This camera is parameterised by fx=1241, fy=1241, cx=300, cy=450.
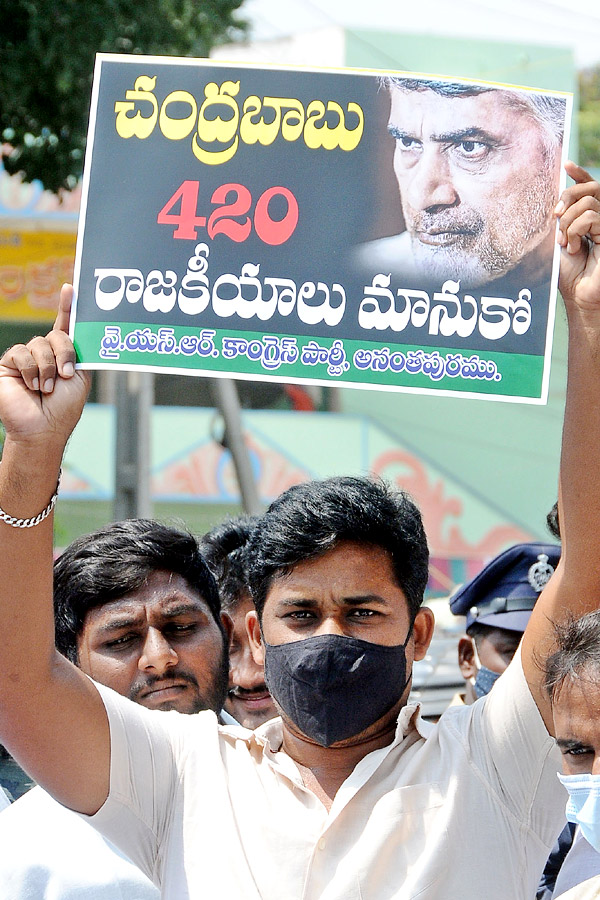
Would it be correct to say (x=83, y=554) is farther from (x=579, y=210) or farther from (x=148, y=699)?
(x=579, y=210)

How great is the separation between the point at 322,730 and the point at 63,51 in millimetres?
5772

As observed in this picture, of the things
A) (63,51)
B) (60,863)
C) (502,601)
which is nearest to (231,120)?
(60,863)

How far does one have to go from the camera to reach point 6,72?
23.7 feet

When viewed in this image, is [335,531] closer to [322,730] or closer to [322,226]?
[322,730]

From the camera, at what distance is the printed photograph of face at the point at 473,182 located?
2.59 metres

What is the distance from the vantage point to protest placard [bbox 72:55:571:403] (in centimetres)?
257

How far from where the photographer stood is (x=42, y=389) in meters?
2.35

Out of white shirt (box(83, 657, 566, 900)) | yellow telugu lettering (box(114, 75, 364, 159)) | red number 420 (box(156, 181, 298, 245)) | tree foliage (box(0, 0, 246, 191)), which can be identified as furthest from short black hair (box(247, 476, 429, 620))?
tree foliage (box(0, 0, 246, 191))

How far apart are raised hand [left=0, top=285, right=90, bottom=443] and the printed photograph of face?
664 mm

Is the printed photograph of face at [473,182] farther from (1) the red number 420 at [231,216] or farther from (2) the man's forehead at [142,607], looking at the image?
(2) the man's forehead at [142,607]

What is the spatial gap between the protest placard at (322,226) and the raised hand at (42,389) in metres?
0.12

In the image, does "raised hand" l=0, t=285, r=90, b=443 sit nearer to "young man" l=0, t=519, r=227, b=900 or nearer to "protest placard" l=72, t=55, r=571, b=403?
"protest placard" l=72, t=55, r=571, b=403

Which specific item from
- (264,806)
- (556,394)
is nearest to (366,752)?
(264,806)

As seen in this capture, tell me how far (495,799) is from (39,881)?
0.98 metres
